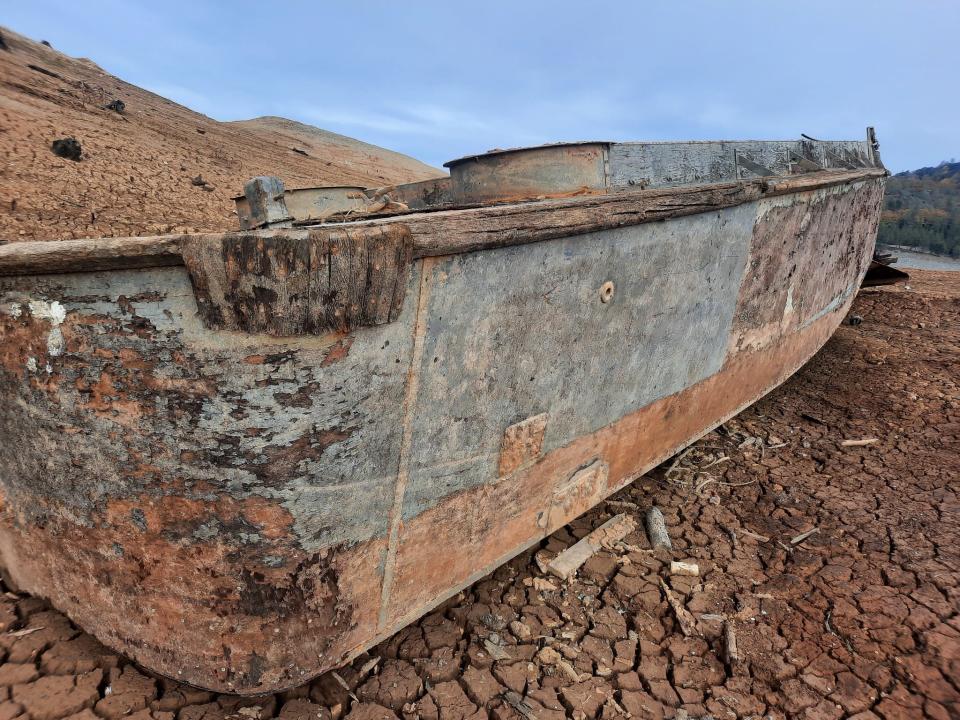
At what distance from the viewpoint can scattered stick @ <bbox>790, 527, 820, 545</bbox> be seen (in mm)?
2948

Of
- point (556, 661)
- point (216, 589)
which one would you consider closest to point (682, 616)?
point (556, 661)

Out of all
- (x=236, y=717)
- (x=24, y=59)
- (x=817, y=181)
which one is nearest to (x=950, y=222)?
(x=817, y=181)

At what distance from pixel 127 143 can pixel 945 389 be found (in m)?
15.2

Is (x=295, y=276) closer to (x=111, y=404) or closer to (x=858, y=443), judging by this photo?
(x=111, y=404)

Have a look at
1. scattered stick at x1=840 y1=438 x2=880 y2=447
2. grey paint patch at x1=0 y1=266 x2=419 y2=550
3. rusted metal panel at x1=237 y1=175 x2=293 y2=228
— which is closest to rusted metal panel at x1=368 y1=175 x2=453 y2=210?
rusted metal panel at x1=237 y1=175 x2=293 y2=228

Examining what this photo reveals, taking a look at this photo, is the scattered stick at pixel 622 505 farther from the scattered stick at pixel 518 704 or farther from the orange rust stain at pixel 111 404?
the orange rust stain at pixel 111 404

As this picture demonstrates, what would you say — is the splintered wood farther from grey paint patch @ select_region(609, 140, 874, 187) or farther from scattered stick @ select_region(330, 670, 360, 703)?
grey paint patch @ select_region(609, 140, 874, 187)

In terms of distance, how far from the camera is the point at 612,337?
2500 mm

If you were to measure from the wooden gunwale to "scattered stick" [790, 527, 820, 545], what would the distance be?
182 centimetres

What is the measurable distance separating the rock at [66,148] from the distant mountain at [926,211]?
73.2 ft

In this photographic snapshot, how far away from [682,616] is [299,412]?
1916 mm

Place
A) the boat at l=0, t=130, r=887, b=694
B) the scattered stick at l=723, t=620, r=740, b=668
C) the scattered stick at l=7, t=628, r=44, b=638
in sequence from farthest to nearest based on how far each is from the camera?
the scattered stick at l=723, t=620, r=740, b=668 < the scattered stick at l=7, t=628, r=44, b=638 < the boat at l=0, t=130, r=887, b=694

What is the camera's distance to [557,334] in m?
2.22

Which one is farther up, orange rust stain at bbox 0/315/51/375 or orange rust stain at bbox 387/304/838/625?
orange rust stain at bbox 0/315/51/375
